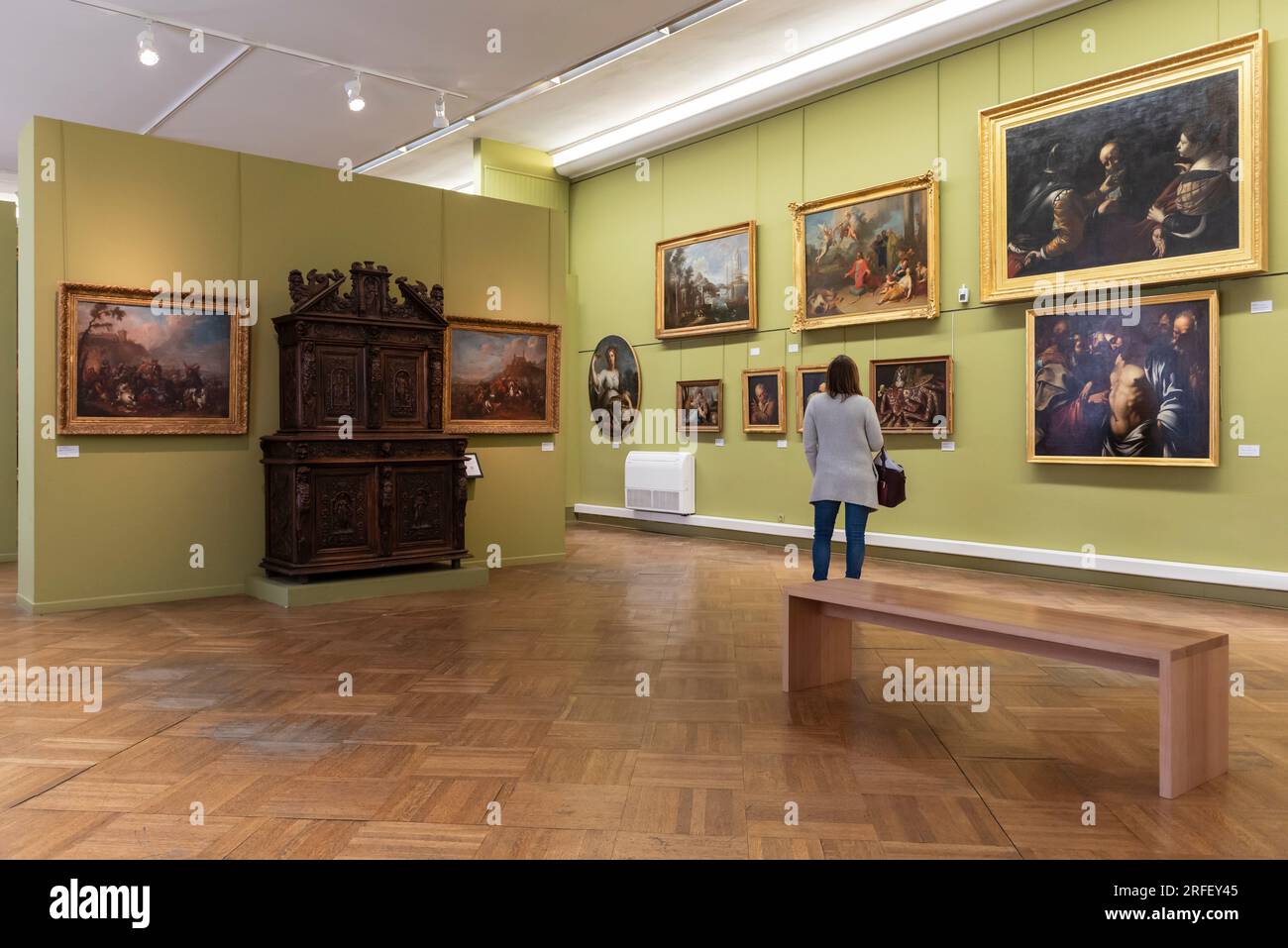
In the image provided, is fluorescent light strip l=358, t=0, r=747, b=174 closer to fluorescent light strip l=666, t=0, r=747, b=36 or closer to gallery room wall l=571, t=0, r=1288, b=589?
fluorescent light strip l=666, t=0, r=747, b=36

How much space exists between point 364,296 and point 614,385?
6948 millimetres

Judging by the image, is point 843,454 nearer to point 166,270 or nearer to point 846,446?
point 846,446

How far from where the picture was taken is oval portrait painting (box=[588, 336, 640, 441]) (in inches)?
610

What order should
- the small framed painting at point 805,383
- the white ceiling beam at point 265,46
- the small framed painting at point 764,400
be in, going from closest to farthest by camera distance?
1. the white ceiling beam at point 265,46
2. the small framed painting at point 805,383
3. the small framed painting at point 764,400

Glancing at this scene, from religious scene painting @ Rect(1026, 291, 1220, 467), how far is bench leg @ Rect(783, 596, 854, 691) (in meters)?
5.00

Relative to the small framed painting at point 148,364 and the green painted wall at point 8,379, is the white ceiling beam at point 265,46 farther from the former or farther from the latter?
the small framed painting at point 148,364

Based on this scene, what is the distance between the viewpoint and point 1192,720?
405cm

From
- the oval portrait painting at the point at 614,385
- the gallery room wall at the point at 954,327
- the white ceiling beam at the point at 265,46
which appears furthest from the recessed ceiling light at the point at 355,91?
the oval portrait painting at the point at 614,385

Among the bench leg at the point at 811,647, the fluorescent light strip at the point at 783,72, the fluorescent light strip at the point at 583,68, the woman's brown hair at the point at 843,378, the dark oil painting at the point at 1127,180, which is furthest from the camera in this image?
the fluorescent light strip at the point at 583,68

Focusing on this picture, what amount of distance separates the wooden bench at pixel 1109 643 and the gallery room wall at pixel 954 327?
202 inches

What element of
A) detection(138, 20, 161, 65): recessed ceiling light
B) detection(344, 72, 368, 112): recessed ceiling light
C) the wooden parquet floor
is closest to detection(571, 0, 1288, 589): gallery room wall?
the wooden parquet floor

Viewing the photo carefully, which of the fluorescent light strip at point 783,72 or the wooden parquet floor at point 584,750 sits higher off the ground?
the fluorescent light strip at point 783,72

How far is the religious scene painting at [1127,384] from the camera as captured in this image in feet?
28.8

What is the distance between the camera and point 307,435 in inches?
341
